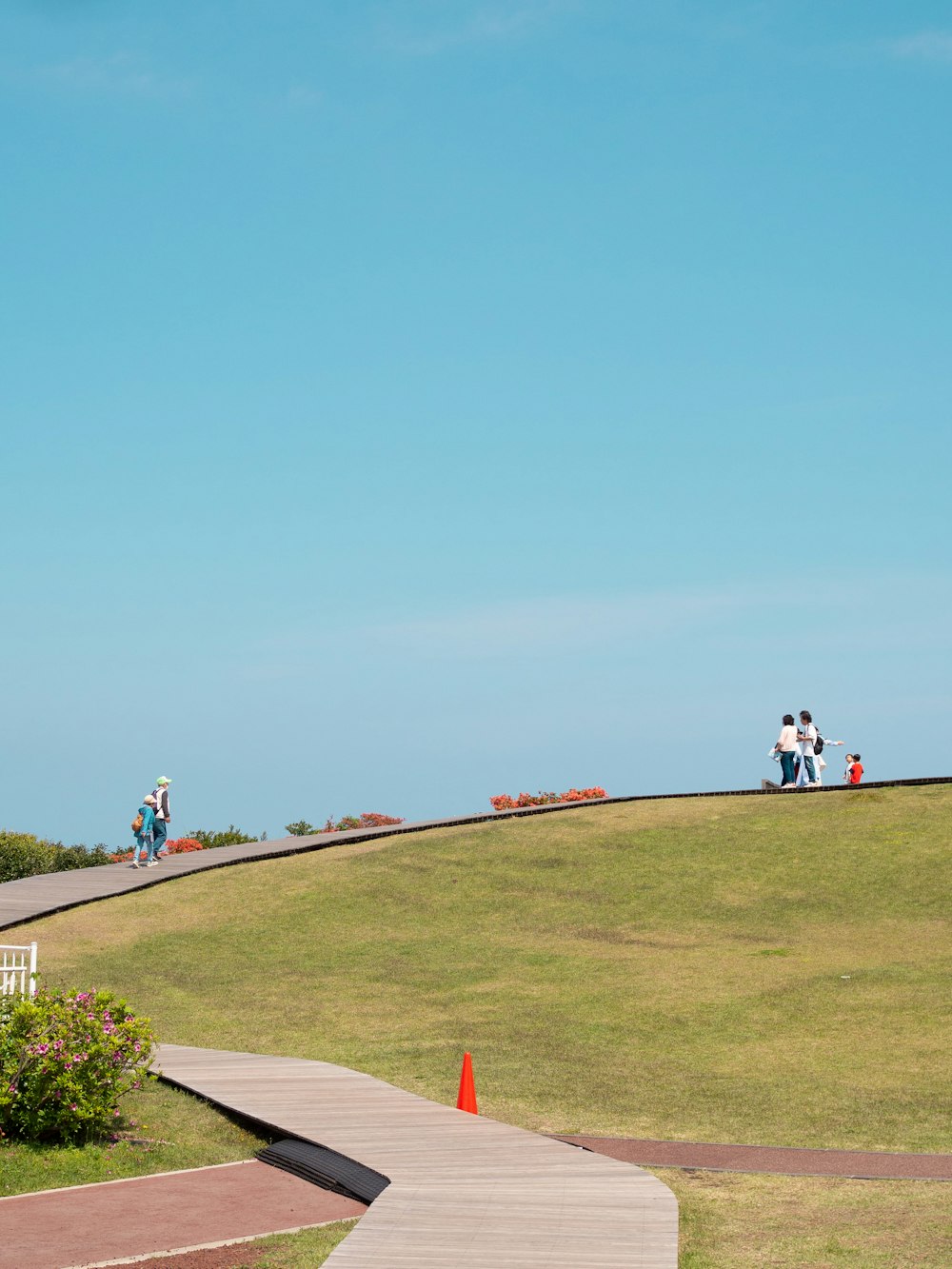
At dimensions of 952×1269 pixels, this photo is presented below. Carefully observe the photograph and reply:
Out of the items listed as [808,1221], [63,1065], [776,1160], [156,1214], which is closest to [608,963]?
[776,1160]

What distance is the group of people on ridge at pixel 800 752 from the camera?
33.9 metres

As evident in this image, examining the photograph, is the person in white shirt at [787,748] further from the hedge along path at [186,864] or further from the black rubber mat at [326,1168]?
the black rubber mat at [326,1168]

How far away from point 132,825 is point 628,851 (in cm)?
1024

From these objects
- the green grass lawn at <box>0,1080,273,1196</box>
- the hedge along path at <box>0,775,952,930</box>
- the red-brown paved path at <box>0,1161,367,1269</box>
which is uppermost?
the hedge along path at <box>0,775,952,930</box>

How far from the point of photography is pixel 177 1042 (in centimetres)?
1653

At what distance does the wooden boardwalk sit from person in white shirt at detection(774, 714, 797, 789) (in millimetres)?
21658

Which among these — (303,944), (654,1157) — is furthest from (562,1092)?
(303,944)

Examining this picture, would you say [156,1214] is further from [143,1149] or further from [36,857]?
[36,857]

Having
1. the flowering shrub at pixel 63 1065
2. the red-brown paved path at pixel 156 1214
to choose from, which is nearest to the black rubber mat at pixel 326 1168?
the red-brown paved path at pixel 156 1214

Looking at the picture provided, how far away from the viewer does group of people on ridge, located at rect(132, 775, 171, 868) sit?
27891 mm

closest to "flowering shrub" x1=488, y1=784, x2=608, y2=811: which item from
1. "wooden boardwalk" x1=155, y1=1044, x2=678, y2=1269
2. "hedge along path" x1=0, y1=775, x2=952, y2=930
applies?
"hedge along path" x1=0, y1=775, x2=952, y2=930

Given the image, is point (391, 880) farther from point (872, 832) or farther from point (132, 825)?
point (872, 832)

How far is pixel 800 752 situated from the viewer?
112 ft

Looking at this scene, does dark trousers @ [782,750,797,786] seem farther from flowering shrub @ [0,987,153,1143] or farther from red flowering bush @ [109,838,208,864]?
flowering shrub @ [0,987,153,1143]
